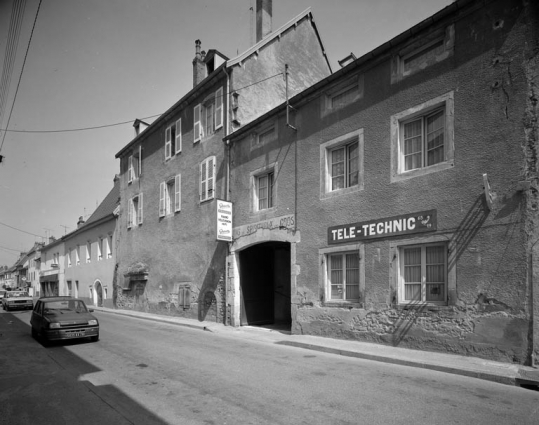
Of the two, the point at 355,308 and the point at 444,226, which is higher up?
the point at 444,226

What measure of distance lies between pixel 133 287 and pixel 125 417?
65.4ft

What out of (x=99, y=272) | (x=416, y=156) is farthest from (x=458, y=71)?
(x=99, y=272)

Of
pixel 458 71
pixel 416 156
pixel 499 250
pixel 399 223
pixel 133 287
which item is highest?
pixel 458 71

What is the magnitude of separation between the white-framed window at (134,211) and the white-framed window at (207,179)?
7.82 meters

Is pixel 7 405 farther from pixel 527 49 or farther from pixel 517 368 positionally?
pixel 527 49

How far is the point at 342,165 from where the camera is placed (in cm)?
1171

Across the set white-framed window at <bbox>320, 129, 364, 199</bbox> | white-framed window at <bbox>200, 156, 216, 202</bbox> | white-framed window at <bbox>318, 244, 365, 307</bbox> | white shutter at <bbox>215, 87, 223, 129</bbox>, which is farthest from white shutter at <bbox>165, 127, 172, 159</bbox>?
white-framed window at <bbox>318, 244, 365, 307</bbox>

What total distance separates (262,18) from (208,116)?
20.4 feet

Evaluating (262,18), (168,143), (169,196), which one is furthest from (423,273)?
(262,18)

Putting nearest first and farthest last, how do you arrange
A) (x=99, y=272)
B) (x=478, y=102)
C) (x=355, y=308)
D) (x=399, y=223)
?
(x=478, y=102)
(x=399, y=223)
(x=355, y=308)
(x=99, y=272)

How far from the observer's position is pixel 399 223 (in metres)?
9.74

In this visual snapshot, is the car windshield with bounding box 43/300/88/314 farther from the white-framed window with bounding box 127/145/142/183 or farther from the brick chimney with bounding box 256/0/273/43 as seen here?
the brick chimney with bounding box 256/0/273/43

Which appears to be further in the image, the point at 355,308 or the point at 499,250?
the point at 355,308

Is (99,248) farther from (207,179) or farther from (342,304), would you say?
(342,304)
